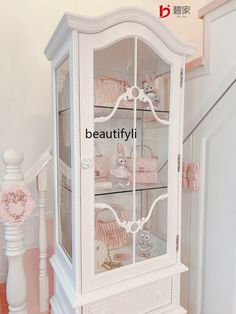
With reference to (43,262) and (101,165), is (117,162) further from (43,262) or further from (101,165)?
(43,262)

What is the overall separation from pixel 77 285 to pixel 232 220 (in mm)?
753

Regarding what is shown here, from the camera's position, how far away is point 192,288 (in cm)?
141

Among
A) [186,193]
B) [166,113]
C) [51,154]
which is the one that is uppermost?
[166,113]

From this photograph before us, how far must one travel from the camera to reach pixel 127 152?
1075 mm

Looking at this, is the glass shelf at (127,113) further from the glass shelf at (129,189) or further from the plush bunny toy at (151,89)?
the glass shelf at (129,189)

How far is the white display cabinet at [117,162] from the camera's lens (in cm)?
92

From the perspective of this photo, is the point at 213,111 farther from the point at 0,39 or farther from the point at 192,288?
the point at 0,39

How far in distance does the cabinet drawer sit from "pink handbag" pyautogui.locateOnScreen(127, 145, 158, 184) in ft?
1.55

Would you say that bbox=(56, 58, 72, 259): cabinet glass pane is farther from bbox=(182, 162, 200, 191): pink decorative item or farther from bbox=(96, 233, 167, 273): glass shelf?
bbox=(182, 162, 200, 191): pink decorative item

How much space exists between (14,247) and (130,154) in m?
0.67

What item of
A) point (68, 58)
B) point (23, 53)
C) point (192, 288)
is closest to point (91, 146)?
point (68, 58)

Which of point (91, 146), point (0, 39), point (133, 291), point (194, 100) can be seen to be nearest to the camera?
point (91, 146)

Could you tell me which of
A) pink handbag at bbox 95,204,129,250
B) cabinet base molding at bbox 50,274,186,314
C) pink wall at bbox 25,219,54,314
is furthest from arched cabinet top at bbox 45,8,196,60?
pink wall at bbox 25,219,54,314

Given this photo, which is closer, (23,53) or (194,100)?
(194,100)
